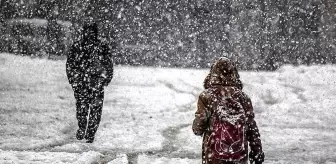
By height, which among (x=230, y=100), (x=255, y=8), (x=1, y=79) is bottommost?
(x=1, y=79)

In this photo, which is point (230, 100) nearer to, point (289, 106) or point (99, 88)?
point (99, 88)

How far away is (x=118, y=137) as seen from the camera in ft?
26.0

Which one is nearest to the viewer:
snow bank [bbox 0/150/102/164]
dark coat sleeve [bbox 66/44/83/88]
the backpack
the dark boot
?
the backpack

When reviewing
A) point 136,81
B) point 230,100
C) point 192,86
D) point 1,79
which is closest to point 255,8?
point 192,86

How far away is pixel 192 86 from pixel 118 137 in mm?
6987

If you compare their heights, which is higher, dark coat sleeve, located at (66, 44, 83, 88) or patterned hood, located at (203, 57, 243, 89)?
patterned hood, located at (203, 57, 243, 89)

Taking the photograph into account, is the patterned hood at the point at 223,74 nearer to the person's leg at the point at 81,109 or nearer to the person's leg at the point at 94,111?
the person's leg at the point at 94,111

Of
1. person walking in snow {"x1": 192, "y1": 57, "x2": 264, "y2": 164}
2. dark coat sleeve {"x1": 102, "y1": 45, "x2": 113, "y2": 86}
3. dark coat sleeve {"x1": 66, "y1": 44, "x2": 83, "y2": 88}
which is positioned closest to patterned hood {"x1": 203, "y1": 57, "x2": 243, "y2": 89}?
person walking in snow {"x1": 192, "y1": 57, "x2": 264, "y2": 164}

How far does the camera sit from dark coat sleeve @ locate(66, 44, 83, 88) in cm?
704

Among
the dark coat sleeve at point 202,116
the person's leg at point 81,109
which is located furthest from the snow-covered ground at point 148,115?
the dark coat sleeve at point 202,116

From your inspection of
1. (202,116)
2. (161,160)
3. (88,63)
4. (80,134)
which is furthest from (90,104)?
(202,116)

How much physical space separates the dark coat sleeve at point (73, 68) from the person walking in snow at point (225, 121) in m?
3.87

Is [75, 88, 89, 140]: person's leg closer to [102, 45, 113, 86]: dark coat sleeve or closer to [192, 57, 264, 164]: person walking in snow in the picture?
[102, 45, 113, 86]: dark coat sleeve

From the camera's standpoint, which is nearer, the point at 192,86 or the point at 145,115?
the point at 145,115
